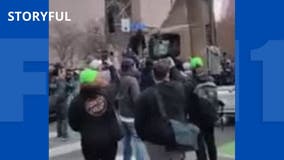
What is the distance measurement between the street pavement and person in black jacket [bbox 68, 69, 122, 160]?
3864 mm

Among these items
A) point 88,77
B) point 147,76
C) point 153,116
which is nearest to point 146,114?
point 153,116

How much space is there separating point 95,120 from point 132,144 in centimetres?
217

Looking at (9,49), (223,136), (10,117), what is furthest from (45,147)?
(223,136)

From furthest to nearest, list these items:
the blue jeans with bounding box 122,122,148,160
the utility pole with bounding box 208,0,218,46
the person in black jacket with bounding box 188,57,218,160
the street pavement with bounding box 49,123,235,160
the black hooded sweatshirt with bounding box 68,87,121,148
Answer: the utility pole with bounding box 208,0,218,46 < the street pavement with bounding box 49,123,235,160 < the blue jeans with bounding box 122,122,148,160 < the person in black jacket with bounding box 188,57,218,160 < the black hooded sweatshirt with bounding box 68,87,121,148

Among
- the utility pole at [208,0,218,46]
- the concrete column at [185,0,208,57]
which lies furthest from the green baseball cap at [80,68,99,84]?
the utility pole at [208,0,218,46]

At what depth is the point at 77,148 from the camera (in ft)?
42.5

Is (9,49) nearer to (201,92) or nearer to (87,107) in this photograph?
(87,107)

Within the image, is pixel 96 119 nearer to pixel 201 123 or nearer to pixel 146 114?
pixel 146 114

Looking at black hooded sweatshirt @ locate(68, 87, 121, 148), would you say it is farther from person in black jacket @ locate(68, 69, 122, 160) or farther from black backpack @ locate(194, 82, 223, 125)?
black backpack @ locate(194, 82, 223, 125)

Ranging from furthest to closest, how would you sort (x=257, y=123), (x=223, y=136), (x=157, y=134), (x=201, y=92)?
(x=223, y=136) < (x=201, y=92) < (x=157, y=134) < (x=257, y=123)

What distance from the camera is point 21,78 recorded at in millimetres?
4844

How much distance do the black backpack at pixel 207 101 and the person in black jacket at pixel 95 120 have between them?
150 cm

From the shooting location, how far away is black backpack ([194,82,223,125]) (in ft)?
28.4

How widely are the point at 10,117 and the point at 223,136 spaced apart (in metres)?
9.85
